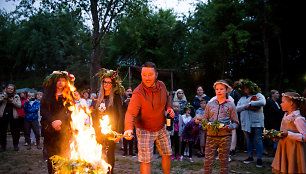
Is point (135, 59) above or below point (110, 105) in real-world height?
above

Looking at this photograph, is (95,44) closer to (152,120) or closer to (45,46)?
(152,120)

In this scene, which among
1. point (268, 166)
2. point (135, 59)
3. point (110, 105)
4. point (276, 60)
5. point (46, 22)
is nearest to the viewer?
point (110, 105)

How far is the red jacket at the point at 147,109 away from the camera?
382 centimetres

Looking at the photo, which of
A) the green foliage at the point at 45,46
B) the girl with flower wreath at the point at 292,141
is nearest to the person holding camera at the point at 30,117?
the girl with flower wreath at the point at 292,141

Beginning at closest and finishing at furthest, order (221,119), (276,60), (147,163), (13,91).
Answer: (147,163), (221,119), (13,91), (276,60)

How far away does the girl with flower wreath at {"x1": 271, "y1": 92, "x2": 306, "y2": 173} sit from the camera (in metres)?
4.03

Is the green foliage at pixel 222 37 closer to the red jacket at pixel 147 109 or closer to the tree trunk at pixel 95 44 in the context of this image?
the tree trunk at pixel 95 44

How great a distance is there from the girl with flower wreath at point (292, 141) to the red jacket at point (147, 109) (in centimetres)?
243

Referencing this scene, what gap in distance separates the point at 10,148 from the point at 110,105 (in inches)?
266

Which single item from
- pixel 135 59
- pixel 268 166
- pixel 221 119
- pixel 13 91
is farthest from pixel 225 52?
pixel 135 59

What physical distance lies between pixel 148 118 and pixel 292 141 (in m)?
2.82

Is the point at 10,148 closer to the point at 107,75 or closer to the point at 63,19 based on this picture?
the point at 107,75

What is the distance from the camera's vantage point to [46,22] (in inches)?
1252

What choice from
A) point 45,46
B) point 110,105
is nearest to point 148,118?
point 110,105
